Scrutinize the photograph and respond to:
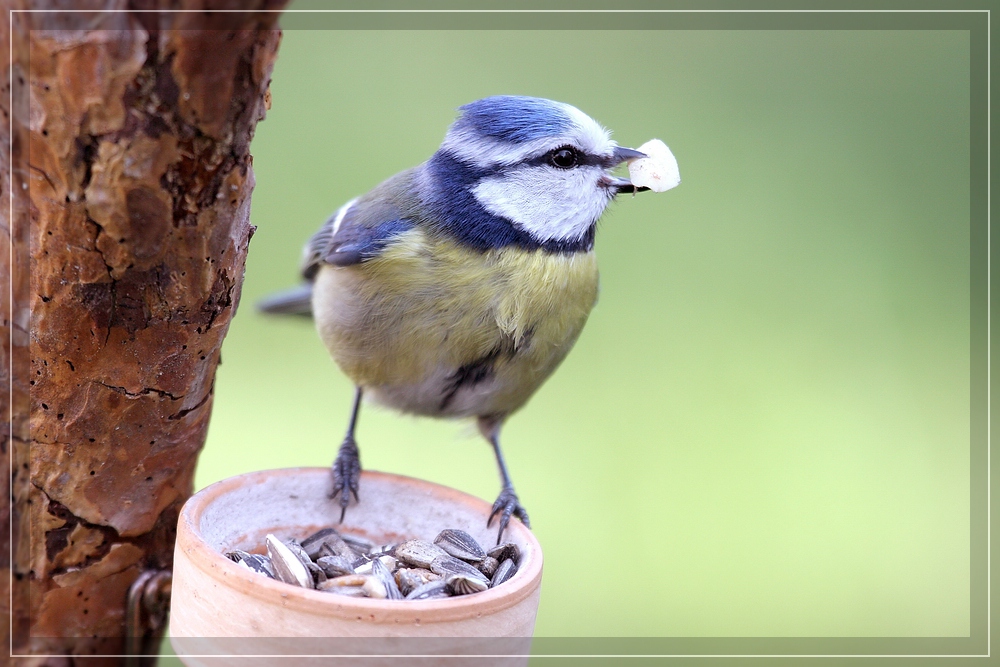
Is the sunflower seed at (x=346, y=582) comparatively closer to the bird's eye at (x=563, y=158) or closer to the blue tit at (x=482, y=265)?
the blue tit at (x=482, y=265)

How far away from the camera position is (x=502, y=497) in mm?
1562

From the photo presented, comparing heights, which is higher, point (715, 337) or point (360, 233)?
point (360, 233)

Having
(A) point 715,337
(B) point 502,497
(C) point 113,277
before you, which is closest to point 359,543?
(B) point 502,497

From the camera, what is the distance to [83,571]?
1.30 metres

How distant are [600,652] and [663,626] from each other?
23cm

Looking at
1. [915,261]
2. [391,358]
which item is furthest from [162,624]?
[915,261]

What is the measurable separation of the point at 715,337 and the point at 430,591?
95.9 inches

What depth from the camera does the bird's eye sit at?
1527 millimetres

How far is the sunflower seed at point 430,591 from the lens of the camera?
116cm

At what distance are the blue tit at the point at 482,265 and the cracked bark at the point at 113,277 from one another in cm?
32

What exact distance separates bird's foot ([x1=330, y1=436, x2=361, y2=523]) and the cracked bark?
0.22m

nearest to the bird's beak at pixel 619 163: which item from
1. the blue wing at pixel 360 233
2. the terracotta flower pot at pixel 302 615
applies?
the blue wing at pixel 360 233

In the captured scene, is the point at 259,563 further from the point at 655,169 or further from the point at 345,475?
the point at 655,169

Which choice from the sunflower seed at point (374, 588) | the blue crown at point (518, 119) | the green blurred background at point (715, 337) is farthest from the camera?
the green blurred background at point (715, 337)
